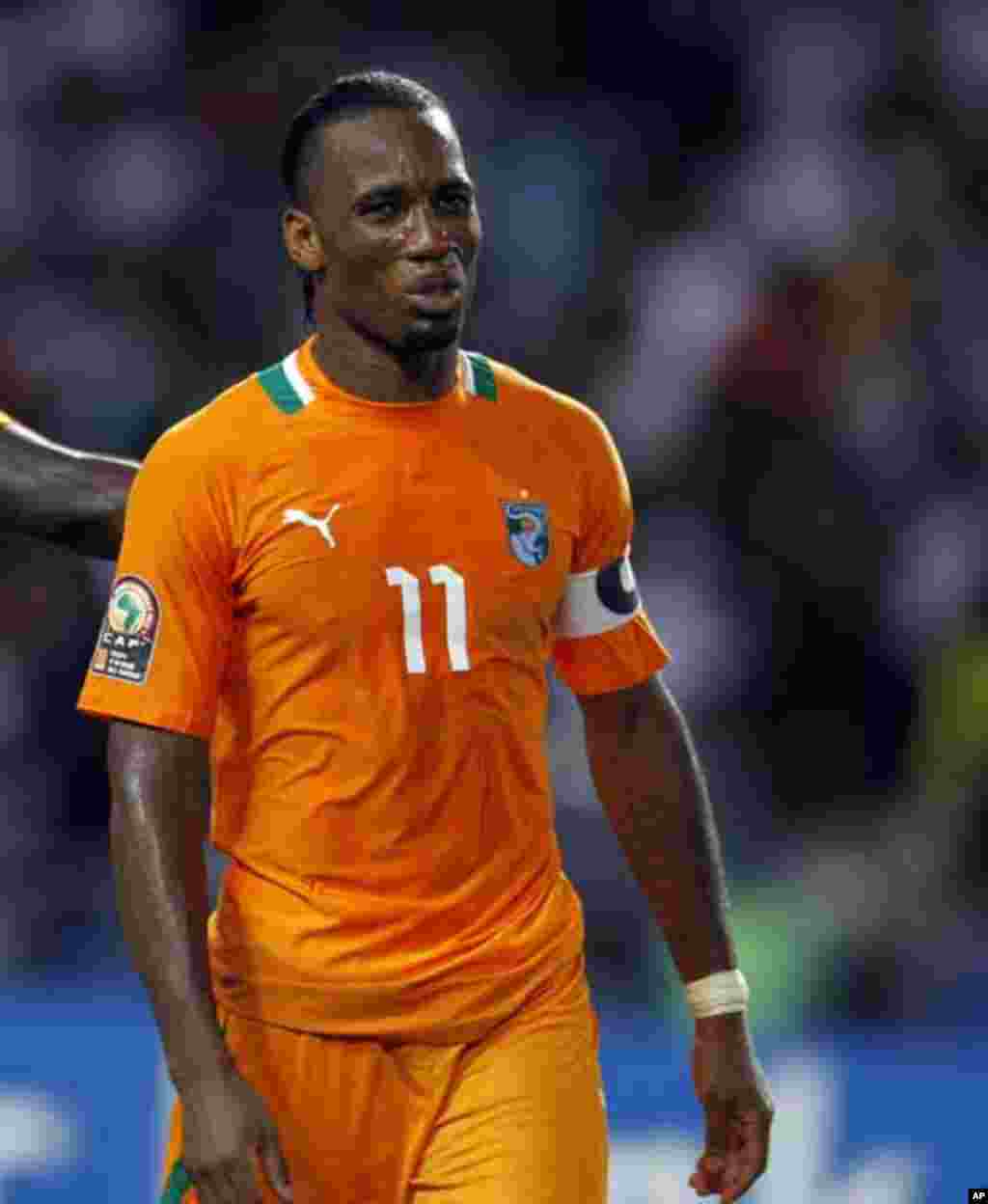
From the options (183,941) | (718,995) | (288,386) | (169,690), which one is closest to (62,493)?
(288,386)

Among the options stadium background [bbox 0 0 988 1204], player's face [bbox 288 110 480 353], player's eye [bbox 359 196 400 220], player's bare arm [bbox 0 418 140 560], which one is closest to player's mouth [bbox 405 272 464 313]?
player's face [bbox 288 110 480 353]

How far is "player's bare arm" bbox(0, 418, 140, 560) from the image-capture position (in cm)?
488

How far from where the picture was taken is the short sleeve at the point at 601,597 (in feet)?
→ 14.8

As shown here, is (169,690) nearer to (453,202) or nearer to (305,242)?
(305,242)

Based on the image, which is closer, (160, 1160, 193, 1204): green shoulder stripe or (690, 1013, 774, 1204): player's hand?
(160, 1160, 193, 1204): green shoulder stripe

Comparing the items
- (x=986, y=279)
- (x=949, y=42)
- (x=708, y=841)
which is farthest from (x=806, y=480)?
(x=708, y=841)

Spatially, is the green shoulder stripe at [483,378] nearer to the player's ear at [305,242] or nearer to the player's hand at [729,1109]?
the player's ear at [305,242]

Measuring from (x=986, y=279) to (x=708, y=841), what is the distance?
4.63 metres

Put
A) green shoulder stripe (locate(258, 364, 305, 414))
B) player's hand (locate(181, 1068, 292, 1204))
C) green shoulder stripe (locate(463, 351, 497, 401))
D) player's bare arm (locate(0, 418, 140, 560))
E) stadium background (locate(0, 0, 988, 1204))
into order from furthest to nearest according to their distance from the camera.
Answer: stadium background (locate(0, 0, 988, 1204)) < player's bare arm (locate(0, 418, 140, 560)) < green shoulder stripe (locate(463, 351, 497, 401)) < green shoulder stripe (locate(258, 364, 305, 414)) < player's hand (locate(181, 1068, 292, 1204))

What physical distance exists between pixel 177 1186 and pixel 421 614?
0.89 m

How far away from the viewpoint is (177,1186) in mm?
4219

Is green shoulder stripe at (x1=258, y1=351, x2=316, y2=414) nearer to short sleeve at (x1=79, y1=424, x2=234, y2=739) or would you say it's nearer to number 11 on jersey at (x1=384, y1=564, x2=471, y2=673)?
short sleeve at (x1=79, y1=424, x2=234, y2=739)

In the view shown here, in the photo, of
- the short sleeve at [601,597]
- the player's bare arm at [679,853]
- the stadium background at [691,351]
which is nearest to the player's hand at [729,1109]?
the player's bare arm at [679,853]

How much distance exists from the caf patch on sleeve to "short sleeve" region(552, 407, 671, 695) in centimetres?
70
